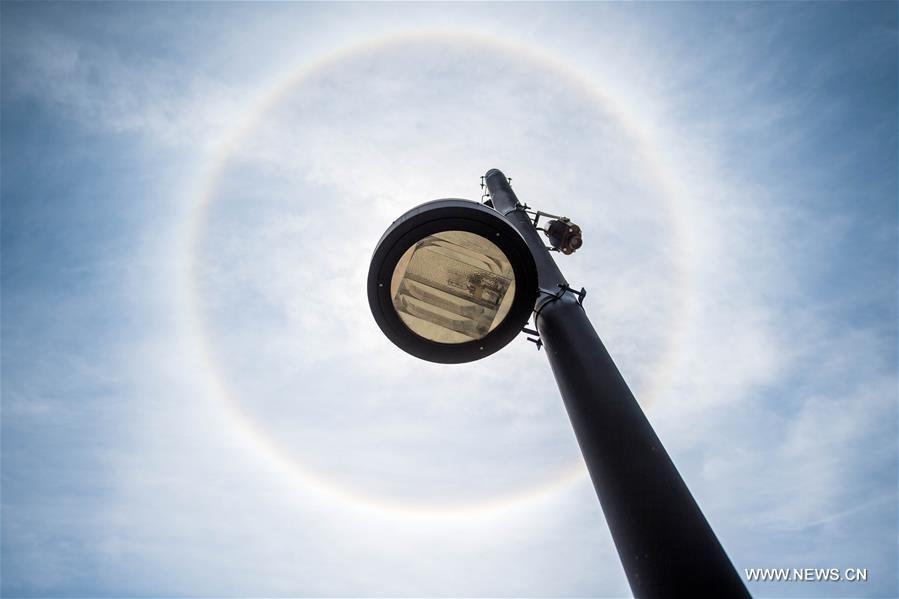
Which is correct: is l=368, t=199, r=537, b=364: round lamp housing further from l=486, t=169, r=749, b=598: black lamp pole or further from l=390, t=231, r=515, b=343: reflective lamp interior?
l=486, t=169, r=749, b=598: black lamp pole

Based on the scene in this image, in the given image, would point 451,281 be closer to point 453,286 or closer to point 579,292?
point 453,286

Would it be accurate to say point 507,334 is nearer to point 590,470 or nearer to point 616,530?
point 590,470

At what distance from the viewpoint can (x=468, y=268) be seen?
11.6ft

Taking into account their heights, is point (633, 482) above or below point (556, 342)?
below

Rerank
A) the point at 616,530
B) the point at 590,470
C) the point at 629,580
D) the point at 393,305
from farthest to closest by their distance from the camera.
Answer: the point at 393,305, the point at 590,470, the point at 616,530, the point at 629,580

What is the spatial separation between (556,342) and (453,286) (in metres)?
0.93

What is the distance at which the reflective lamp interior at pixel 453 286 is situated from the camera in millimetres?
3481

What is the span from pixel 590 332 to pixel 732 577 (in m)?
1.70

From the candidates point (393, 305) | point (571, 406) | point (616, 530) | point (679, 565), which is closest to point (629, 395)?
point (571, 406)

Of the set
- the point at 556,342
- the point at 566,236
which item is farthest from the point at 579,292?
the point at 566,236

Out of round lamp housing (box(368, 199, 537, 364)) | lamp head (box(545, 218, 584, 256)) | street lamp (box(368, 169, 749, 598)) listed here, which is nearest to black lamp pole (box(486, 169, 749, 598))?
street lamp (box(368, 169, 749, 598))

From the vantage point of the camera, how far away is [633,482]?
2.44 m

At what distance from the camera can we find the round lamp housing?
3.38 meters

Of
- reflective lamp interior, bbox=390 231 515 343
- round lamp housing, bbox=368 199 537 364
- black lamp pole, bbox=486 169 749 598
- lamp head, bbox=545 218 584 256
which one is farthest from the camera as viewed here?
lamp head, bbox=545 218 584 256
